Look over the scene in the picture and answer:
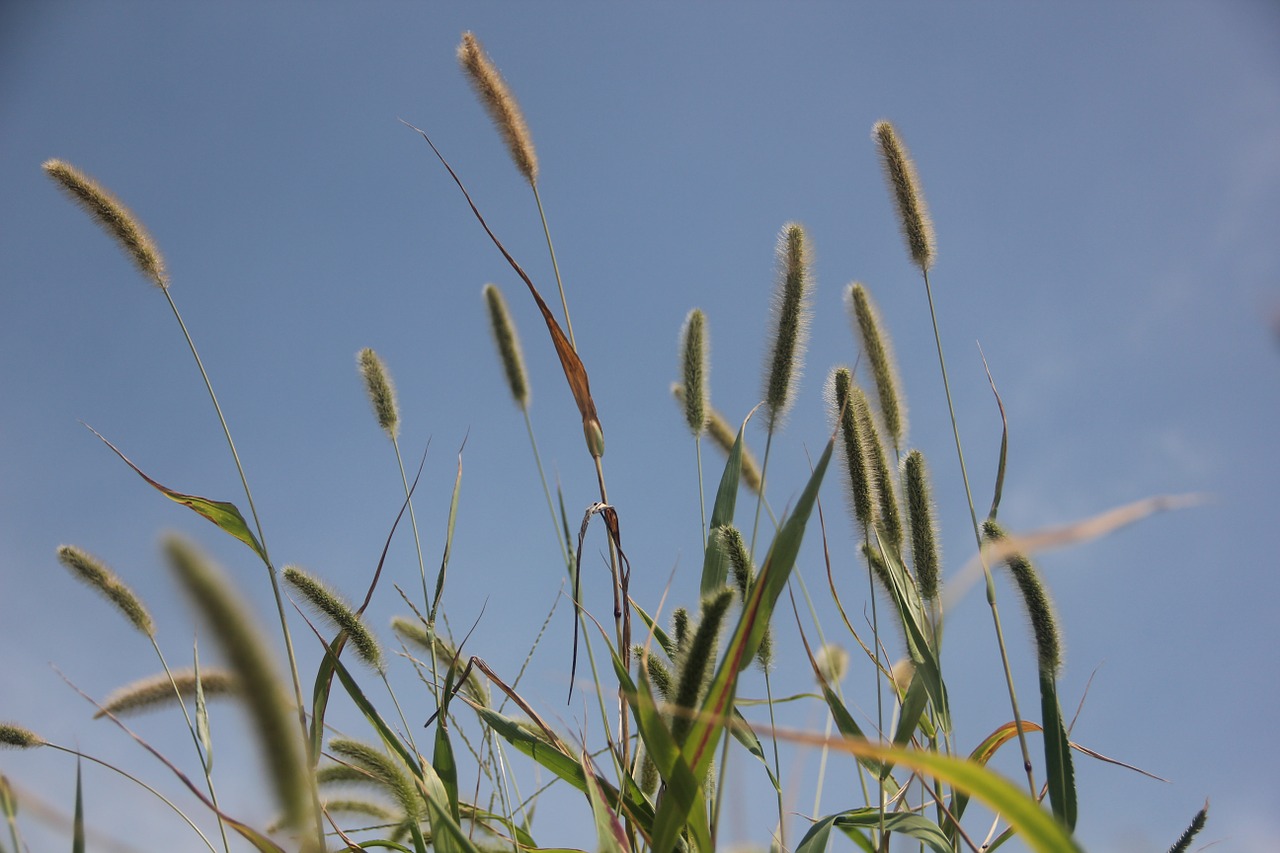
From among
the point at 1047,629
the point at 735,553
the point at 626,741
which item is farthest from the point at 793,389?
the point at 626,741

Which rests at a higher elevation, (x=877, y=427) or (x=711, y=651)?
(x=877, y=427)

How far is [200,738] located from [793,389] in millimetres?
1670

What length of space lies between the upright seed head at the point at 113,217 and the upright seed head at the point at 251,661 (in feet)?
6.73

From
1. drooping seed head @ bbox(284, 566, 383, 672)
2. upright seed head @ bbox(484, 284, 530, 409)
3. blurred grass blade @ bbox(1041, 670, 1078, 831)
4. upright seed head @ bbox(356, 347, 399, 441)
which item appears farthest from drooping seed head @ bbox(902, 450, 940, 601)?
upright seed head @ bbox(356, 347, 399, 441)

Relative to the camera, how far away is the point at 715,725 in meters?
1.19

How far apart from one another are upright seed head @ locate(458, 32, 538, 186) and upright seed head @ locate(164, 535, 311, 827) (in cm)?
218

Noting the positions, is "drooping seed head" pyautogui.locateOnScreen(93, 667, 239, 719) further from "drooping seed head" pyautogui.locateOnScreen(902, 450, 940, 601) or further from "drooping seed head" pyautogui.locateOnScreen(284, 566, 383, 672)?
"drooping seed head" pyautogui.locateOnScreen(902, 450, 940, 601)

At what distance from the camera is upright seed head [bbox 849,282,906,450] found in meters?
2.43

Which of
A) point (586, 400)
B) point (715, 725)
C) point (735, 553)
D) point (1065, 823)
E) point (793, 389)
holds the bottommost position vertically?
point (715, 725)

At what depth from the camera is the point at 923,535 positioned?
1964 millimetres

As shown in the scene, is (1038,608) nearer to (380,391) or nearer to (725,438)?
(725,438)

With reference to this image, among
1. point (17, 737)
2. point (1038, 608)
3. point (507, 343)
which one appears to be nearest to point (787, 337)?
point (1038, 608)

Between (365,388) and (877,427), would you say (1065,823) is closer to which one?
(877,427)

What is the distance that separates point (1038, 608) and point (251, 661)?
1.54 metres
